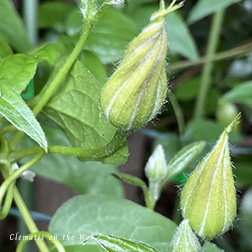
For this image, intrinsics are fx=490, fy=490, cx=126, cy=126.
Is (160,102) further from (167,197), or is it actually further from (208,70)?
(167,197)

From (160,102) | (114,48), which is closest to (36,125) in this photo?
(160,102)

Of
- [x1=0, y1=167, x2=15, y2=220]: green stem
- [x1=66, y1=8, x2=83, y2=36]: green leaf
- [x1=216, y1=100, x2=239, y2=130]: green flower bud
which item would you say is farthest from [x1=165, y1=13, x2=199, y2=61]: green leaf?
[x1=0, y1=167, x2=15, y2=220]: green stem

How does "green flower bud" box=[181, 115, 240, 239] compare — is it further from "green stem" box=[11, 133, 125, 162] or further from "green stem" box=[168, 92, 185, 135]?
"green stem" box=[168, 92, 185, 135]

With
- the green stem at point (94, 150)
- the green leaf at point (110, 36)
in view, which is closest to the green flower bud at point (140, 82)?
the green stem at point (94, 150)

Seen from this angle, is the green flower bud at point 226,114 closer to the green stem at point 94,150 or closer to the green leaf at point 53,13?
the green leaf at point 53,13

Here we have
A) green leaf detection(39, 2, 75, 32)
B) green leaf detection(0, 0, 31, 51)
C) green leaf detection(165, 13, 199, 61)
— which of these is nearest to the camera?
green leaf detection(0, 0, 31, 51)
